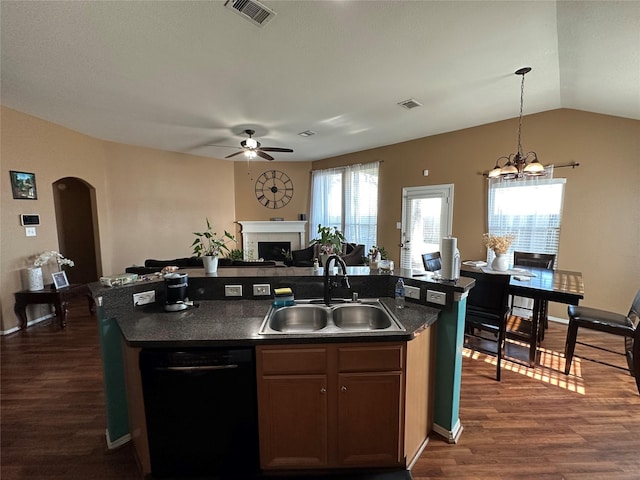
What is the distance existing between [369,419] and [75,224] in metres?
6.88

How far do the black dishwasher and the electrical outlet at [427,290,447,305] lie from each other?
1207 millimetres

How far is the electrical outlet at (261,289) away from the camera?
6.98 feet

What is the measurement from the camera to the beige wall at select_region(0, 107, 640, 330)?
11.4ft

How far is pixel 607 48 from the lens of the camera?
2.24 meters

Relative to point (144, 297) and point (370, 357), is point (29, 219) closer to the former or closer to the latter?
point (144, 297)

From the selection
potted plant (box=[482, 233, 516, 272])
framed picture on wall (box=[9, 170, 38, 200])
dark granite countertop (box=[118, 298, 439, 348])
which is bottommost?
dark granite countertop (box=[118, 298, 439, 348])

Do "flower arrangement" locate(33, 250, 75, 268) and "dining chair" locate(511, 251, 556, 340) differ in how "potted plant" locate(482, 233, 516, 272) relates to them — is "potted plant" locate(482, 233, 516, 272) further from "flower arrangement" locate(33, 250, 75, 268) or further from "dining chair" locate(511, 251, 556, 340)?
"flower arrangement" locate(33, 250, 75, 268)

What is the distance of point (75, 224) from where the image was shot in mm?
5664

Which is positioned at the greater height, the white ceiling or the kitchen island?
the white ceiling

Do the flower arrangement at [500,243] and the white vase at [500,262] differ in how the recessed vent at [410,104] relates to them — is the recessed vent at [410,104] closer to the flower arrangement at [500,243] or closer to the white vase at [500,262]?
the flower arrangement at [500,243]

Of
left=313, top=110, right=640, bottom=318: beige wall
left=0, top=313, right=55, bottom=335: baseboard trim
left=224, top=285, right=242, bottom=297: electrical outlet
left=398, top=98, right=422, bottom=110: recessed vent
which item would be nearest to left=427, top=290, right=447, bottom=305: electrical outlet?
left=224, top=285, right=242, bottom=297: electrical outlet

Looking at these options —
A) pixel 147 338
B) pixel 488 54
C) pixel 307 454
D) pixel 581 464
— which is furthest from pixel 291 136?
pixel 581 464

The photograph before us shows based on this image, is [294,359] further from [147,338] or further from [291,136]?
[291,136]

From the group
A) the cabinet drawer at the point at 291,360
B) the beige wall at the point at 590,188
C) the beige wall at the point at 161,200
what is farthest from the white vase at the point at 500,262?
the beige wall at the point at 161,200
